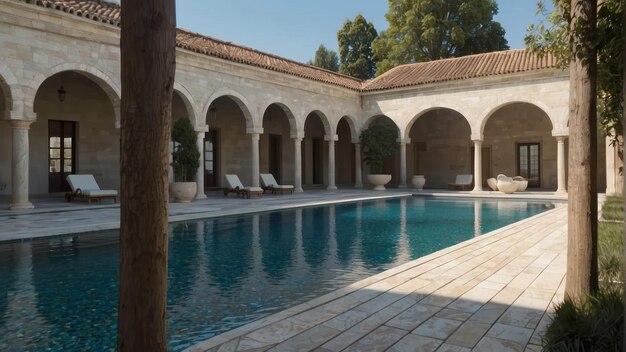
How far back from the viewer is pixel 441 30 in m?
29.0

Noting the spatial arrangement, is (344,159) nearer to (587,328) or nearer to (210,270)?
(210,270)

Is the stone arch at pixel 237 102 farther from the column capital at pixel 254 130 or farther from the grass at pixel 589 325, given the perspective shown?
the grass at pixel 589 325

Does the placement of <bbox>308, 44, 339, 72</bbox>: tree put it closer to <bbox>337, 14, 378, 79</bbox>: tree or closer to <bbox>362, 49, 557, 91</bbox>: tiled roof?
<bbox>337, 14, 378, 79</bbox>: tree

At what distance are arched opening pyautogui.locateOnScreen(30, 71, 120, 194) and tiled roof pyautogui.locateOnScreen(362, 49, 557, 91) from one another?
11.0 metres

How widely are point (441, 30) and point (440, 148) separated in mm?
9936

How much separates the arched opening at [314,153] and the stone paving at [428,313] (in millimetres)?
17650

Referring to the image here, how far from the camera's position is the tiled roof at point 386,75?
13.8m

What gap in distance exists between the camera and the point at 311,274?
16.2ft

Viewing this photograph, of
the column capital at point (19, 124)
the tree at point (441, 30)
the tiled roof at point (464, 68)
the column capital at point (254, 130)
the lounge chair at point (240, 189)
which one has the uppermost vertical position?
the tree at point (441, 30)

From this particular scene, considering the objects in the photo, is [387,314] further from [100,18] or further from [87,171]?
[87,171]

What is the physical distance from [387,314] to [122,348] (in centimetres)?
201

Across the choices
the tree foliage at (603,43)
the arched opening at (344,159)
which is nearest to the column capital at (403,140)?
the arched opening at (344,159)

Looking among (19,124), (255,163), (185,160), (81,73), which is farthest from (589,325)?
(255,163)

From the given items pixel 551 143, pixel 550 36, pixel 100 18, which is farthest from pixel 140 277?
pixel 551 143
